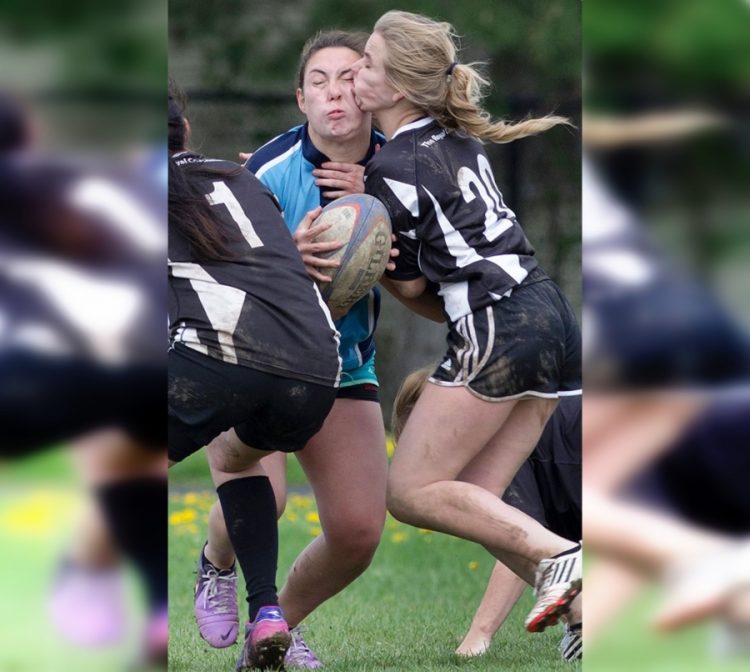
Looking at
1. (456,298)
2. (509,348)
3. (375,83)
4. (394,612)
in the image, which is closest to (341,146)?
(375,83)

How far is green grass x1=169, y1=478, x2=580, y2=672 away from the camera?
4.55 metres

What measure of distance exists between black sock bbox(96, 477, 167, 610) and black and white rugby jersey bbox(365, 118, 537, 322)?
1.70 metres

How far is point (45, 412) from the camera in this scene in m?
2.49

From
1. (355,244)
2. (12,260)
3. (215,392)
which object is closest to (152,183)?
(12,260)

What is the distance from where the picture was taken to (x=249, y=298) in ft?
11.9

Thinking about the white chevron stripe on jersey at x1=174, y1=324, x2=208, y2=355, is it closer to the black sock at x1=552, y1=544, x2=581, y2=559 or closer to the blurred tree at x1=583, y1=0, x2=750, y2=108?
the black sock at x1=552, y1=544, x2=581, y2=559

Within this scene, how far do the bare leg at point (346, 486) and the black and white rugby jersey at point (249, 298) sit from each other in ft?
2.37

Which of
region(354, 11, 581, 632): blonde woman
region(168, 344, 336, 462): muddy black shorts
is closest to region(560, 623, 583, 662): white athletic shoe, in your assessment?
region(354, 11, 581, 632): blonde woman

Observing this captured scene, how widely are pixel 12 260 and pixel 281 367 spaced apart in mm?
1262

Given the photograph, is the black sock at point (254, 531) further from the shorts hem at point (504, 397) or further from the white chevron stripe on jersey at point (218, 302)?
the white chevron stripe on jersey at point (218, 302)

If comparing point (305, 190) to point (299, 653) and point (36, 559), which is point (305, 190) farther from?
point (36, 559)

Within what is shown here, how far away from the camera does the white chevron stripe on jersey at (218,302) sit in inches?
142

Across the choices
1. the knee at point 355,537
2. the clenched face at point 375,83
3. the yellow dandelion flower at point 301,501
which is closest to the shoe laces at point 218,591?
the knee at point 355,537

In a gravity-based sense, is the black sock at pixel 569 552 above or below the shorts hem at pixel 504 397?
A: below
